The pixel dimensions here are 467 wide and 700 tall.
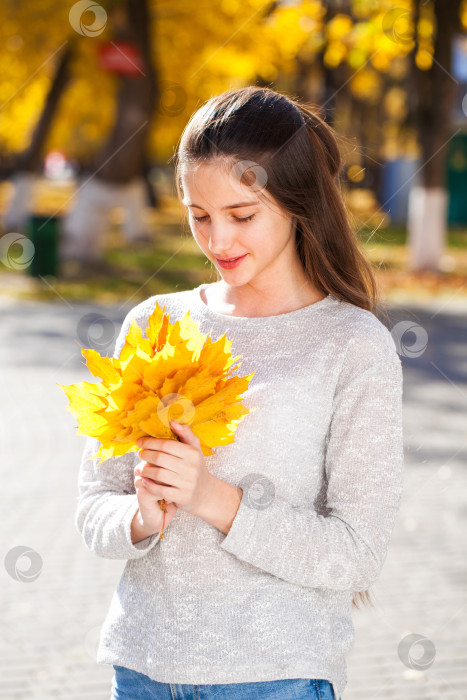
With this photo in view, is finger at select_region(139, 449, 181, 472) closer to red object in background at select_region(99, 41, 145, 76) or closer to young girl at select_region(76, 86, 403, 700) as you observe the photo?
young girl at select_region(76, 86, 403, 700)

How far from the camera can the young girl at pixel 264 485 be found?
180 cm

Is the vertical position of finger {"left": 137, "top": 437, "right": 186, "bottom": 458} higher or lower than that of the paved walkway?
higher

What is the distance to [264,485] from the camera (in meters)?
1.88

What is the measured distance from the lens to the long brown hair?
1.93 meters

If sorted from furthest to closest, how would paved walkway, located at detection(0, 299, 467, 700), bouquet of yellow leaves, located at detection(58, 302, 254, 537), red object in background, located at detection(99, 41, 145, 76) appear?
red object in background, located at detection(99, 41, 145, 76), paved walkway, located at detection(0, 299, 467, 700), bouquet of yellow leaves, located at detection(58, 302, 254, 537)

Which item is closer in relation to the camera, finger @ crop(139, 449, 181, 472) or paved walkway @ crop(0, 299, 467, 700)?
finger @ crop(139, 449, 181, 472)

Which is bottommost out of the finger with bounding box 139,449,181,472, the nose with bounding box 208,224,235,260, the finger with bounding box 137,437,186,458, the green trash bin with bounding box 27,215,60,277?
the finger with bounding box 139,449,181,472

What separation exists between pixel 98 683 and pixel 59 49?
20.2m

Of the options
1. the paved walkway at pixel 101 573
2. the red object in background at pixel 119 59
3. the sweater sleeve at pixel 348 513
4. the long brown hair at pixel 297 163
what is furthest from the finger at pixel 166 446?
the red object in background at pixel 119 59

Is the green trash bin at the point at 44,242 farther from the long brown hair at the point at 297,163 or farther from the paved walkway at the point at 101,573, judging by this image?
the long brown hair at the point at 297,163

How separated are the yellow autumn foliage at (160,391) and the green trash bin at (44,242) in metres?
13.7

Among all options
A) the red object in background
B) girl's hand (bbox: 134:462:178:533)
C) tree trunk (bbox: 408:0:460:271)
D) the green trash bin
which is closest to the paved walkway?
girl's hand (bbox: 134:462:178:533)

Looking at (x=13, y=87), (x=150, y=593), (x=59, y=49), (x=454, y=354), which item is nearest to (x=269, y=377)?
(x=150, y=593)

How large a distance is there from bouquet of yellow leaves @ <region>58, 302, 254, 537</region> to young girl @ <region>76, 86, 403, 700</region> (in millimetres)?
43
